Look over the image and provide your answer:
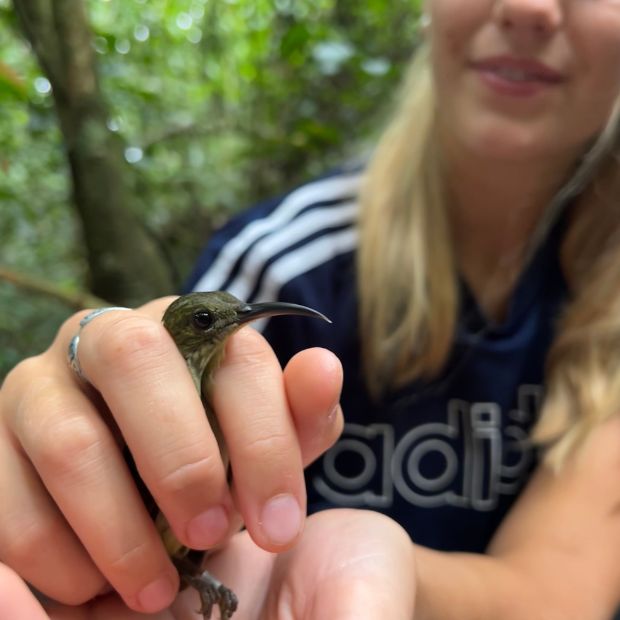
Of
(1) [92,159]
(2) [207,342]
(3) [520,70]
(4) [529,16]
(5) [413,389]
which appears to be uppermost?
(4) [529,16]

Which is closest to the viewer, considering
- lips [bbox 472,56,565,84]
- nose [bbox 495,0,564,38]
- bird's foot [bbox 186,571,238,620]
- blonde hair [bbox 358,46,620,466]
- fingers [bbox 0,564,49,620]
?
fingers [bbox 0,564,49,620]

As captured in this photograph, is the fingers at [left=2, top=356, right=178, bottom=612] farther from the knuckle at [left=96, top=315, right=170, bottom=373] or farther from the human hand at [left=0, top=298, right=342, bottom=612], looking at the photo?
the knuckle at [left=96, top=315, right=170, bottom=373]

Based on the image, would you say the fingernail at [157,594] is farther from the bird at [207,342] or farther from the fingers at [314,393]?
the fingers at [314,393]

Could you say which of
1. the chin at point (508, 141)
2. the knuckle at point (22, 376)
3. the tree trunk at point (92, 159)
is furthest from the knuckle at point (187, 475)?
the tree trunk at point (92, 159)

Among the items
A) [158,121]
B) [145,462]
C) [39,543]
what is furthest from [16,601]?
[158,121]

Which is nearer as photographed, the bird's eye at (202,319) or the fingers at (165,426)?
the fingers at (165,426)

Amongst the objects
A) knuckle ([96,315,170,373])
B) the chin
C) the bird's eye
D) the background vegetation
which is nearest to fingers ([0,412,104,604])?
knuckle ([96,315,170,373])

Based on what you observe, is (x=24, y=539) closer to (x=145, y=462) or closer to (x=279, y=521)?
(x=145, y=462)

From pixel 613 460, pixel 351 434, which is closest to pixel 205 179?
pixel 351 434
